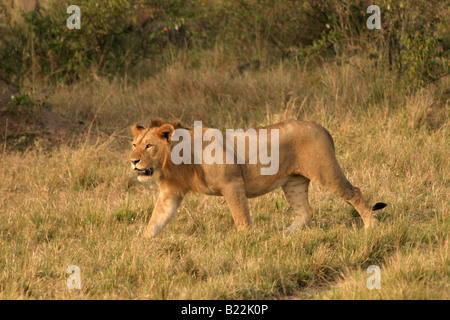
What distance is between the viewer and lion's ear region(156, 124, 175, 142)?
484 centimetres

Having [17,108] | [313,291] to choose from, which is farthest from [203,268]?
[17,108]

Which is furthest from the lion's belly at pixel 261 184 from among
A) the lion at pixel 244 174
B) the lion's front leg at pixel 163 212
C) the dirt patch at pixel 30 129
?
the dirt patch at pixel 30 129

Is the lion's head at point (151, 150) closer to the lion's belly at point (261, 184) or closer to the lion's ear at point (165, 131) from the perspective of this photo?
the lion's ear at point (165, 131)

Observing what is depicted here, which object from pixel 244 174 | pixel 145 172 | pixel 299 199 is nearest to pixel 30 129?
pixel 145 172

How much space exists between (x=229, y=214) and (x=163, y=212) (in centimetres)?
74

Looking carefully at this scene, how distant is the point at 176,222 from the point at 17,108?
3770 mm

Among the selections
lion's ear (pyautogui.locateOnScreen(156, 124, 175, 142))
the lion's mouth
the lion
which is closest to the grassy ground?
the lion

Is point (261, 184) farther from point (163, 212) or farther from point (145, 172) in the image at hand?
point (145, 172)

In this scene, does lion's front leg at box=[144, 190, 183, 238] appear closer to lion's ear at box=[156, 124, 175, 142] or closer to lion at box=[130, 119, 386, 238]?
lion at box=[130, 119, 386, 238]

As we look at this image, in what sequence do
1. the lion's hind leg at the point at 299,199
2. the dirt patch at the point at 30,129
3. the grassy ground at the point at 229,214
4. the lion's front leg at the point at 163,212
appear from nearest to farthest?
the grassy ground at the point at 229,214 < the lion's front leg at the point at 163,212 < the lion's hind leg at the point at 299,199 < the dirt patch at the point at 30,129

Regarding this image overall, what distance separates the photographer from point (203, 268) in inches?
171

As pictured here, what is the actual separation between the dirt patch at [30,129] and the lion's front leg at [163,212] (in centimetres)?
314

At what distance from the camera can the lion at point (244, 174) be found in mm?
4930

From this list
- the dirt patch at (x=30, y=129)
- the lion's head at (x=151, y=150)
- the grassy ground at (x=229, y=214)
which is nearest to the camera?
the grassy ground at (x=229, y=214)
